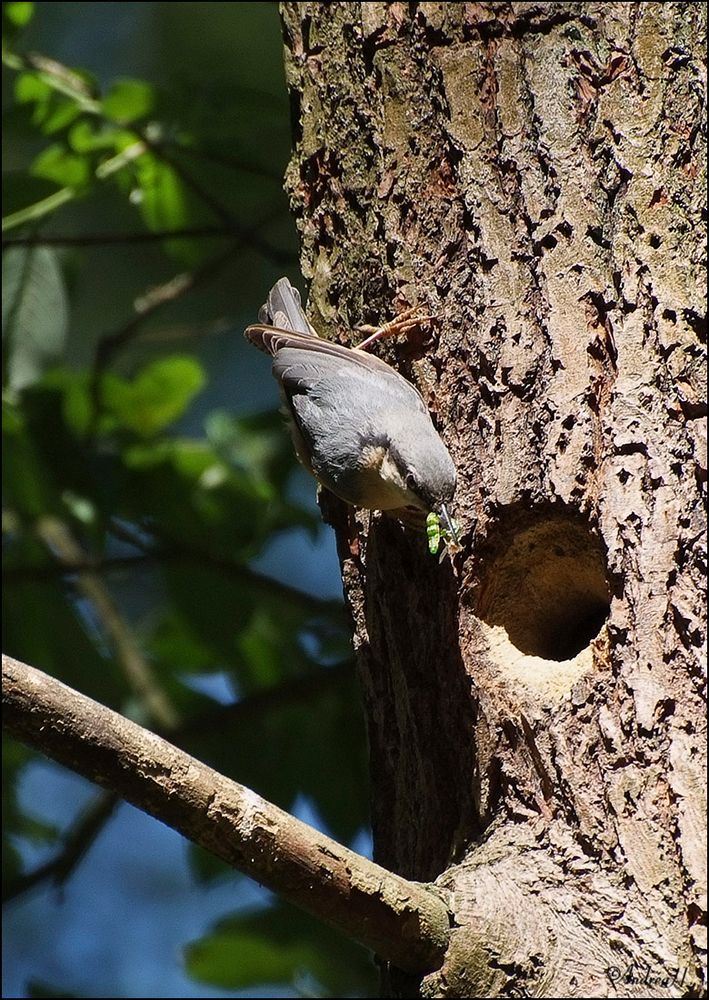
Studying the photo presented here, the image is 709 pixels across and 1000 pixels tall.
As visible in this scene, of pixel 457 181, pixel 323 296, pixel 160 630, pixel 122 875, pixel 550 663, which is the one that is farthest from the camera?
pixel 122 875

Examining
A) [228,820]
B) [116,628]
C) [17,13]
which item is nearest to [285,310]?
[17,13]

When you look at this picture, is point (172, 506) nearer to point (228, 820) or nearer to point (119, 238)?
point (119, 238)

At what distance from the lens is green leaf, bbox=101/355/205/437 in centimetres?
379

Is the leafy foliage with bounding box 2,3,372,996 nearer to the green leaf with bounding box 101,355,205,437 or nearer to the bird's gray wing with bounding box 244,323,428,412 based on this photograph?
the green leaf with bounding box 101,355,205,437

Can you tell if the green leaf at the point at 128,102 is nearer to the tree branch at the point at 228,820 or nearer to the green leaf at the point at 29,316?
the green leaf at the point at 29,316

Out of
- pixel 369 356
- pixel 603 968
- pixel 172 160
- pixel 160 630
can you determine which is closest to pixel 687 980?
pixel 603 968

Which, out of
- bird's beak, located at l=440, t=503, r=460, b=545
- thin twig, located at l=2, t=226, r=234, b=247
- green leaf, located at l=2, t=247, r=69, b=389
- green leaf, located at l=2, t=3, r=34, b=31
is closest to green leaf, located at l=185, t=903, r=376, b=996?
bird's beak, located at l=440, t=503, r=460, b=545

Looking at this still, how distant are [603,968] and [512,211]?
1428mm

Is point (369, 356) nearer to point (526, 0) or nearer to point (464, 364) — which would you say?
point (464, 364)

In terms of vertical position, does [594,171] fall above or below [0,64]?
below

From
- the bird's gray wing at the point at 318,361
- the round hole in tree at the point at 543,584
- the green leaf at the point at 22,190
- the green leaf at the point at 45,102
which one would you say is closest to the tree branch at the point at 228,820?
the round hole in tree at the point at 543,584

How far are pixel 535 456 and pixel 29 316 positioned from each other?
1.76m

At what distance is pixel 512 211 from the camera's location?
2469 millimetres

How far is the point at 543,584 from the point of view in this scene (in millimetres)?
2551
